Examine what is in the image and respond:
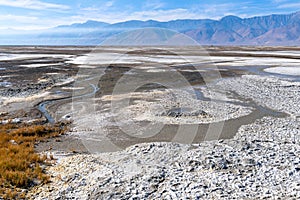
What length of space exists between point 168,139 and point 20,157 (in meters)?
6.95

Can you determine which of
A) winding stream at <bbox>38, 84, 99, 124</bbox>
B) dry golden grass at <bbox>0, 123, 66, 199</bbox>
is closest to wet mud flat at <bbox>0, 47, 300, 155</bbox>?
winding stream at <bbox>38, 84, 99, 124</bbox>

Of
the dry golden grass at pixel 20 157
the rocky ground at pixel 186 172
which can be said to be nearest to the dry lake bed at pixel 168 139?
the rocky ground at pixel 186 172

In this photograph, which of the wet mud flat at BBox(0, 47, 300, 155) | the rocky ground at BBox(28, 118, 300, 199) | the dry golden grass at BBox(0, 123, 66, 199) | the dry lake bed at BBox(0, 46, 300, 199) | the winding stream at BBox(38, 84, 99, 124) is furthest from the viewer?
the winding stream at BBox(38, 84, 99, 124)

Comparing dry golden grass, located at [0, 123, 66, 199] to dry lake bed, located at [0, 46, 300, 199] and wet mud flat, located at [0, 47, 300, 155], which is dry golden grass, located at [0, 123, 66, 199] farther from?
wet mud flat, located at [0, 47, 300, 155]

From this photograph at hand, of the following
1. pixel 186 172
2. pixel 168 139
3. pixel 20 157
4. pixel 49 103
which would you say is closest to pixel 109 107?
pixel 49 103

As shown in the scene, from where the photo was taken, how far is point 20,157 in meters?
12.4

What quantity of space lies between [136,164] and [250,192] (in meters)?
4.44

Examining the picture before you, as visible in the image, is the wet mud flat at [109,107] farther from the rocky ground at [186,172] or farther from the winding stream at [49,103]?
the rocky ground at [186,172]

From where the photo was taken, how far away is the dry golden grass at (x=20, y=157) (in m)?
10.1

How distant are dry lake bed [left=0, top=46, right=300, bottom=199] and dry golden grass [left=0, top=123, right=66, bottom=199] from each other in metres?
0.55

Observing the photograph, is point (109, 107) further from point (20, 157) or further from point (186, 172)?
point (186, 172)

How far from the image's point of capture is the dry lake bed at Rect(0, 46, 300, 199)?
9.84 meters

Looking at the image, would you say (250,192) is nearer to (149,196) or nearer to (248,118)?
(149,196)

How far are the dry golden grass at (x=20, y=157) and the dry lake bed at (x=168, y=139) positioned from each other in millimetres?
549
